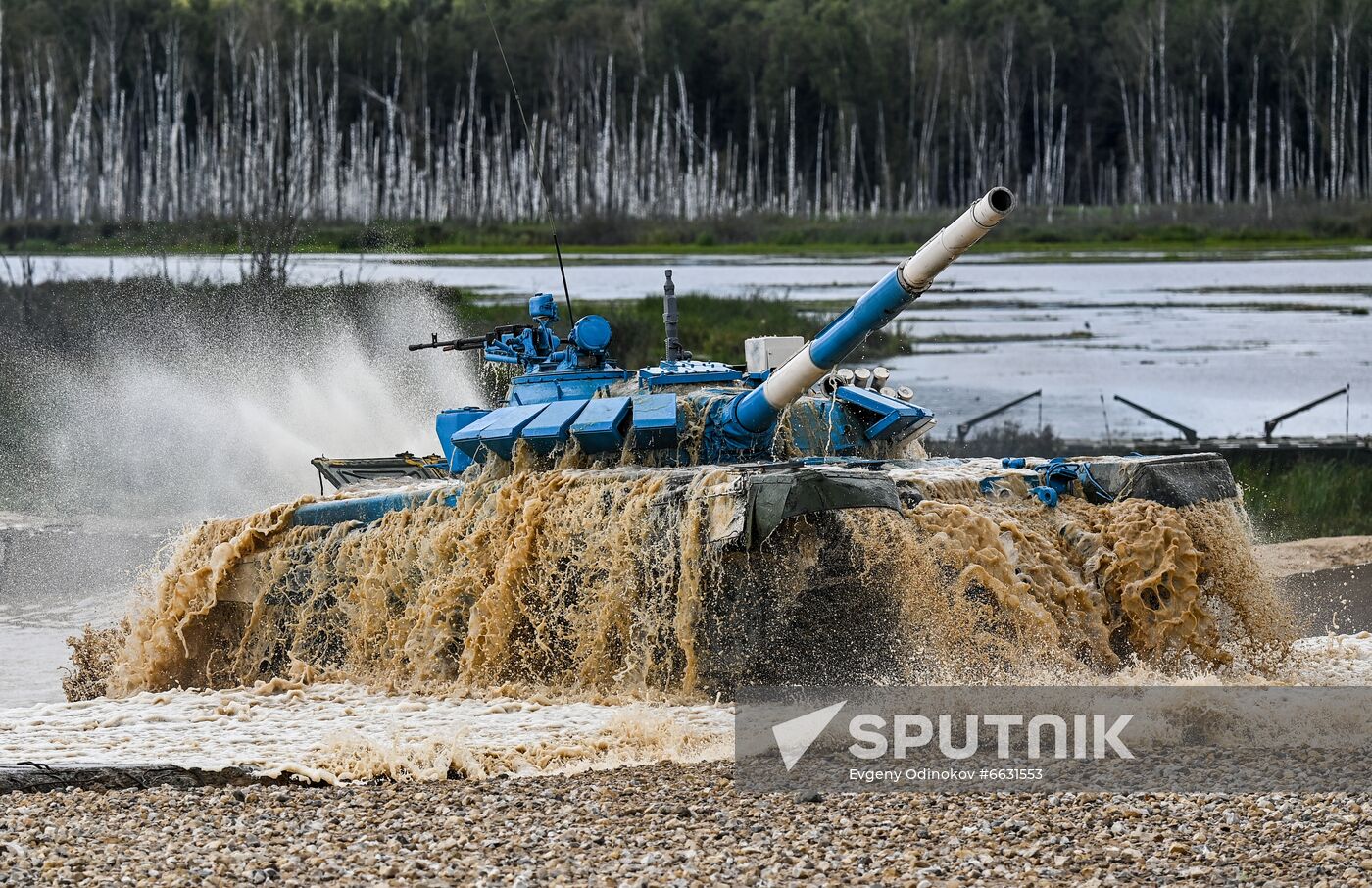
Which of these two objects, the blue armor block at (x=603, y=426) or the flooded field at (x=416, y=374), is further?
the flooded field at (x=416, y=374)

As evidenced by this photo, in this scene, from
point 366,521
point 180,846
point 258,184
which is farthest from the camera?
point 258,184

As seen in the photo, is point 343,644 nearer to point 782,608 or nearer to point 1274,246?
point 782,608

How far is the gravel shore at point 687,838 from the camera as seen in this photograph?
24.7 feet

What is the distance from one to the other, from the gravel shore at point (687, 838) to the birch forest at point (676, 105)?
40.4m

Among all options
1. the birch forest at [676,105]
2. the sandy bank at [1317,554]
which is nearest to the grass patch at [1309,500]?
the sandy bank at [1317,554]

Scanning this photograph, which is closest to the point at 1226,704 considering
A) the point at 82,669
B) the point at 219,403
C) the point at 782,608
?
the point at 782,608

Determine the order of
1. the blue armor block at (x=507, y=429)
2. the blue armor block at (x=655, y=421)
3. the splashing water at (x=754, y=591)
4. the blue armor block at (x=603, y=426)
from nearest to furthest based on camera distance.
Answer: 1. the splashing water at (x=754, y=591)
2. the blue armor block at (x=655, y=421)
3. the blue armor block at (x=603, y=426)
4. the blue armor block at (x=507, y=429)

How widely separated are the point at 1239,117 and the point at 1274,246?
13686 millimetres

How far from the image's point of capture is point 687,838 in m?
8.10

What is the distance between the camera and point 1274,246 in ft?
142

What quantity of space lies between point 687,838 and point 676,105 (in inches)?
1859

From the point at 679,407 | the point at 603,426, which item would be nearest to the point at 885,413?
the point at 679,407

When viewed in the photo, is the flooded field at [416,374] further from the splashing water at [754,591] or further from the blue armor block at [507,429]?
the blue armor block at [507,429]

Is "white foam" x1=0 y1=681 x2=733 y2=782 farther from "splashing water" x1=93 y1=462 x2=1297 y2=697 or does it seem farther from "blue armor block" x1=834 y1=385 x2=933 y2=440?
"blue armor block" x1=834 y1=385 x2=933 y2=440
